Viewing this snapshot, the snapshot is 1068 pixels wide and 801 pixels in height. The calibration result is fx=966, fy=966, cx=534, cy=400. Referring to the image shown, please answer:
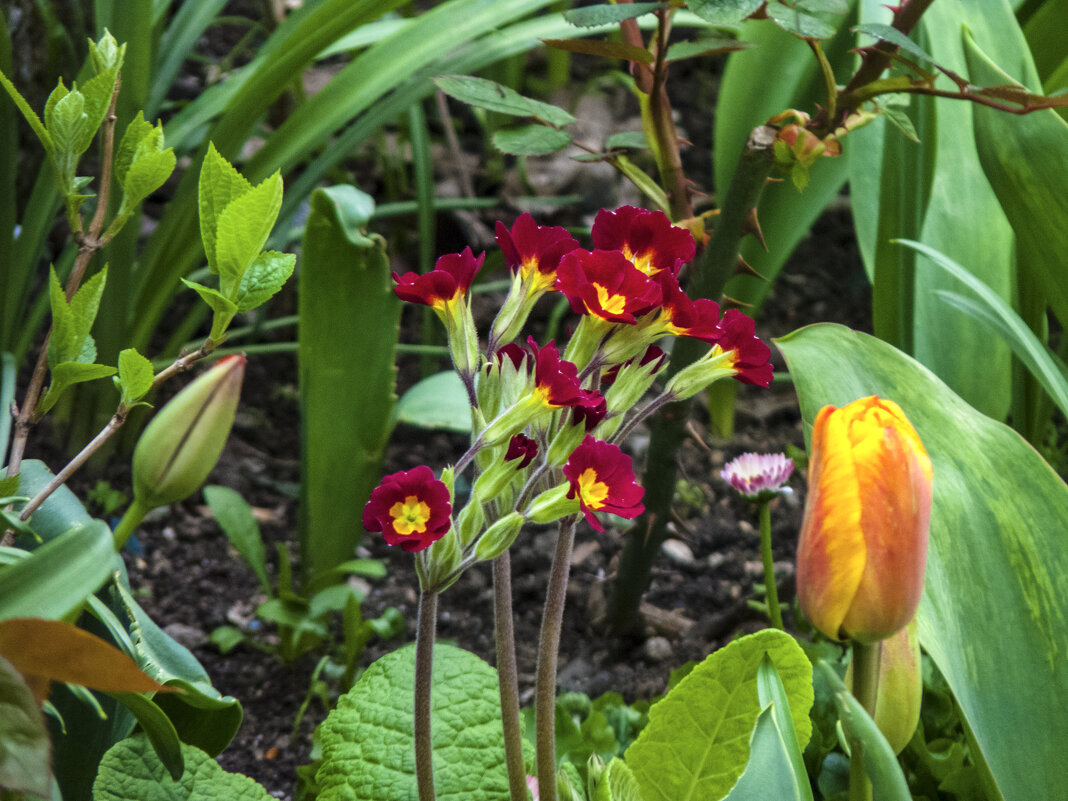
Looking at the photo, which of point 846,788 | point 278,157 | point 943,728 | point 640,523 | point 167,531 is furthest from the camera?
point 167,531

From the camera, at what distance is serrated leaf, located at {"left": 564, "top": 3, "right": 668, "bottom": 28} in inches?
25.1

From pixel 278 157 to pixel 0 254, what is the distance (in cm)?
34

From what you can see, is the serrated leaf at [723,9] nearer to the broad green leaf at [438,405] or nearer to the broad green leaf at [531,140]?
the broad green leaf at [531,140]

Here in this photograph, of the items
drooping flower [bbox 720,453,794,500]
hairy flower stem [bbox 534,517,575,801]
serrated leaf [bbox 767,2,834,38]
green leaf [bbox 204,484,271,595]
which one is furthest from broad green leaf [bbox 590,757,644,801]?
green leaf [bbox 204,484,271,595]

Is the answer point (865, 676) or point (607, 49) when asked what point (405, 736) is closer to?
point (865, 676)

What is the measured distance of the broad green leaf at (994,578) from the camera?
0.52m

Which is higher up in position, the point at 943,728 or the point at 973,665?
the point at 973,665

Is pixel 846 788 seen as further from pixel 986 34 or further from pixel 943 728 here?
pixel 986 34

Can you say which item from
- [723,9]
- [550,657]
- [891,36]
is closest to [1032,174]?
[891,36]

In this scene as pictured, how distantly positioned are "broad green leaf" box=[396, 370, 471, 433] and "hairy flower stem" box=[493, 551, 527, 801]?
0.50 meters

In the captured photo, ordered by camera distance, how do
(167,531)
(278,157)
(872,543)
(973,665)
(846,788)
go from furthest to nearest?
(167,531), (278,157), (846,788), (973,665), (872,543)

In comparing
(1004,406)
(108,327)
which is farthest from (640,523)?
(108,327)

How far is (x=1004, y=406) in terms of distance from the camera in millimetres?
1049

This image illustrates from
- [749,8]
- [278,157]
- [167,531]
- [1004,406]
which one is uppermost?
[749,8]
